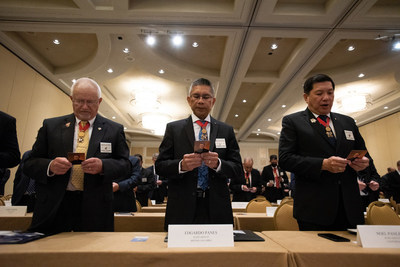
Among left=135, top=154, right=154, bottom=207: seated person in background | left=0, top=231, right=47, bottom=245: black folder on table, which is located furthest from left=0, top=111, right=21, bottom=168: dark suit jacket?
left=135, top=154, right=154, bottom=207: seated person in background

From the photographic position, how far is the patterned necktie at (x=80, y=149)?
1371mm

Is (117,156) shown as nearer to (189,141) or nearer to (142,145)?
(189,141)

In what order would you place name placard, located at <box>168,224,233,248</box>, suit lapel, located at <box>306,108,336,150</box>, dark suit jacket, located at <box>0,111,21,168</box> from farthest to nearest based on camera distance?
1. dark suit jacket, located at <box>0,111,21,168</box>
2. suit lapel, located at <box>306,108,336,150</box>
3. name placard, located at <box>168,224,233,248</box>

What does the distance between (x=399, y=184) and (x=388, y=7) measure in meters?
4.24

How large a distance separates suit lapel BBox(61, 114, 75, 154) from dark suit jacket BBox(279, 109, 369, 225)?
4.25 feet

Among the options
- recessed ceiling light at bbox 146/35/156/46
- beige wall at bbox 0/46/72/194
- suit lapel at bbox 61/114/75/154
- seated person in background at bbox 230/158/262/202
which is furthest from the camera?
beige wall at bbox 0/46/72/194

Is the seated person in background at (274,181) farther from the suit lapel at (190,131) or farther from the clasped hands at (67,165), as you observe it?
the clasped hands at (67,165)

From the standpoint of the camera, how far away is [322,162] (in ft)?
4.45

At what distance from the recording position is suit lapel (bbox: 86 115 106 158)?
145cm

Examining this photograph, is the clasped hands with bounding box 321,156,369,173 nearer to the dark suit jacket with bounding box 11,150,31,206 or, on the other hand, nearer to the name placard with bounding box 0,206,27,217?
the name placard with bounding box 0,206,27,217

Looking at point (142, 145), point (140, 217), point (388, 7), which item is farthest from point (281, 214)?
point (142, 145)

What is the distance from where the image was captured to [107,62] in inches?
233

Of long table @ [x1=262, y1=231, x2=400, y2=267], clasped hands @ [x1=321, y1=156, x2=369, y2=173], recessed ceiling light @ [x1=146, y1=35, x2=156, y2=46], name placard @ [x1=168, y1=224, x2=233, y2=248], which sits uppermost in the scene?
recessed ceiling light @ [x1=146, y1=35, x2=156, y2=46]

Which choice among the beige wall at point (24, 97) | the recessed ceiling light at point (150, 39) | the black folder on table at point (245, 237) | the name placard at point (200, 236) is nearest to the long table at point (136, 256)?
the name placard at point (200, 236)
